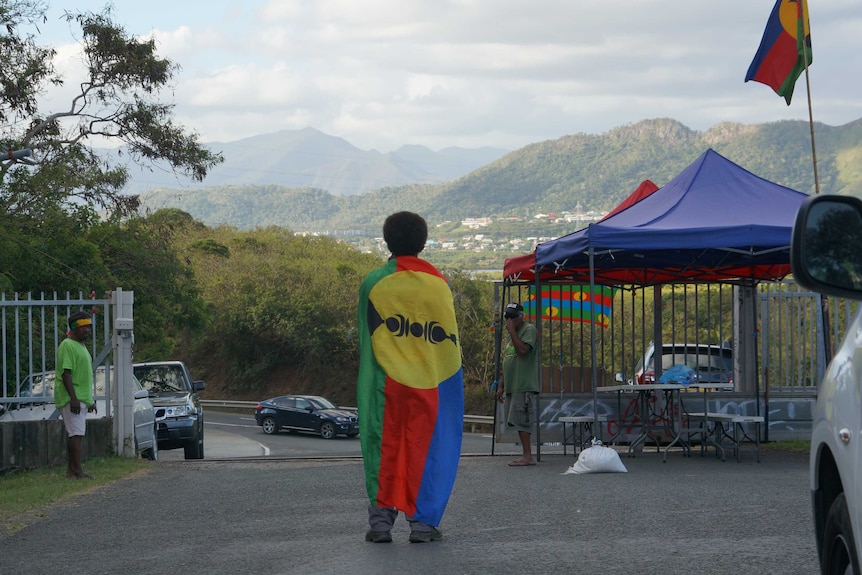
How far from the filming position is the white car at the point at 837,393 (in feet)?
9.81

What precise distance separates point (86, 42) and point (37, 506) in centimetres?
2198

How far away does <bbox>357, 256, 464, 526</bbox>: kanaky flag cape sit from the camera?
6.86 meters

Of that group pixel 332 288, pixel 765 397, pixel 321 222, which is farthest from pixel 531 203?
pixel 765 397

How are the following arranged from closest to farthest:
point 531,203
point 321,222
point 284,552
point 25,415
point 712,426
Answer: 1. point 284,552
2. point 25,415
3. point 712,426
4. point 531,203
5. point 321,222

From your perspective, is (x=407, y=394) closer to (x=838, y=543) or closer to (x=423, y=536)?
(x=423, y=536)

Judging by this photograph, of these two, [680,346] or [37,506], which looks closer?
[37,506]

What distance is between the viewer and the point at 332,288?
58938 millimetres

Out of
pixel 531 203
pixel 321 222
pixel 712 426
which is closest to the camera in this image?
pixel 712 426

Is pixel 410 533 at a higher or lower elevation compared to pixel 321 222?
lower

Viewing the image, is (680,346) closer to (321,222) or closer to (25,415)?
(25,415)

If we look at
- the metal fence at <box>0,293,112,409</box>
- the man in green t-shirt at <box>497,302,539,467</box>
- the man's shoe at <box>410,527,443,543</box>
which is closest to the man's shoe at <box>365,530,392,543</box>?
the man's shoe at <box>410,527,443,543</box>

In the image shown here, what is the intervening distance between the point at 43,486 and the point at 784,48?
409 inches

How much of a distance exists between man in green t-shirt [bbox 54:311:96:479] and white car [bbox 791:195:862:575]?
917 cm

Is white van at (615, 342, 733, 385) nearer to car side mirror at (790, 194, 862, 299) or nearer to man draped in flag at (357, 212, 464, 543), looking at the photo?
man draped in flag at (357, 212, 464, 543)
